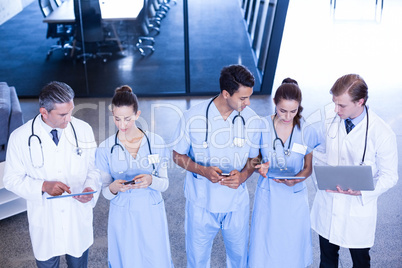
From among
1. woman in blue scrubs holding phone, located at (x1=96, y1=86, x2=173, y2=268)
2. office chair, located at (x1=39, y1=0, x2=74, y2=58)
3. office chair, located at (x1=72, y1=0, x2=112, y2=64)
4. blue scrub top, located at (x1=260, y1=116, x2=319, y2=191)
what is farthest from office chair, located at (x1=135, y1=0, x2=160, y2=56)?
blue scrub top, located at (x1=260, y1=116, x2=319, y2=191)

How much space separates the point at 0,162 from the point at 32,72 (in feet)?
9.28

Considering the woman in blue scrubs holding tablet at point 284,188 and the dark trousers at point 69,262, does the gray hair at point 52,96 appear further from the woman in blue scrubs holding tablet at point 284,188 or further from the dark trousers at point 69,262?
the woman in blue scrubs holding tablet at point 284,188

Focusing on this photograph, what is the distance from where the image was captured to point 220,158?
8.53 ft

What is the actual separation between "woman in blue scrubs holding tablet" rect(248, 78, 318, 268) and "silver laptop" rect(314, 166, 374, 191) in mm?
142

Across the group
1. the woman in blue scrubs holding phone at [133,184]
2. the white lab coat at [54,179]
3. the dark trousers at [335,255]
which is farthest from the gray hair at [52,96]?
the dark trousers at [335,255]

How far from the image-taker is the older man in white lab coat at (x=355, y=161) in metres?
2.42

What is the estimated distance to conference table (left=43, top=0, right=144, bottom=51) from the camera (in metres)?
5.82

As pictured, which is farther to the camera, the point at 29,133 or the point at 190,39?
the point at 190,39

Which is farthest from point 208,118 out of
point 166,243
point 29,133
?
point 29,133

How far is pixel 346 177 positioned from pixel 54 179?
1.55 meters

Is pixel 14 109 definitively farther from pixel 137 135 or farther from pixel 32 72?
pixel 32 72

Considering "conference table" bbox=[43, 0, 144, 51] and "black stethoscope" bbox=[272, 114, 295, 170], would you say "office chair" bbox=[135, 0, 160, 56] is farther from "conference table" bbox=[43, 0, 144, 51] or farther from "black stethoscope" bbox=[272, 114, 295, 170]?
"black stethoscope" bbox=[272, 114, 295, 170]

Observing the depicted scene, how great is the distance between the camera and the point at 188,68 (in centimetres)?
631

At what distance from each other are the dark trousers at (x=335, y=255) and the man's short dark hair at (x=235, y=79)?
1.07 m
